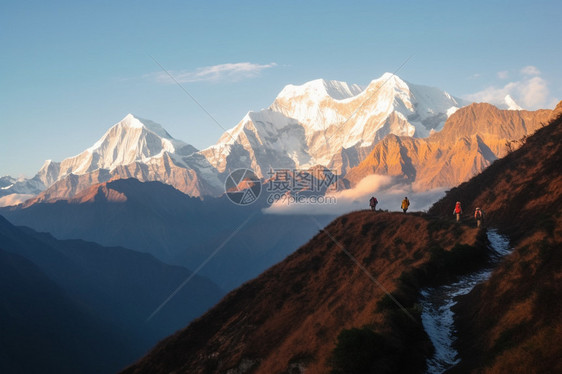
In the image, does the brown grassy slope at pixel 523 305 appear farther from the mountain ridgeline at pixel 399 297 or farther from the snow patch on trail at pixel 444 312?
the snow patch on trail at pixel 444 312

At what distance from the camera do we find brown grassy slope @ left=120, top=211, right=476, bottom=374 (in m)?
29.5

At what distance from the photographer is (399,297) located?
27.6 metres

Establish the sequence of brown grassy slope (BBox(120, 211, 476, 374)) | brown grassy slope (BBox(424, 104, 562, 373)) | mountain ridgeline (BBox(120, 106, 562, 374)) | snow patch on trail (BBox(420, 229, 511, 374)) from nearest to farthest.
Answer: brown grassy slope (BBox(424, 104, 562, 373))
mountain ridgeline (BBox(120, 106, 562, 374))
snow patch on trail (BBox(420, 229, 511, 374))
brown grassy slope (BBox(120, 211, 476, 374))

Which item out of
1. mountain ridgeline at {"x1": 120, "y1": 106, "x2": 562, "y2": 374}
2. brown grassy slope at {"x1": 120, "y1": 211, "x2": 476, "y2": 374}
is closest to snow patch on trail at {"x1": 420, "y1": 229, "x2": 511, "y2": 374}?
mountain ridgeline at {"x1": 120, "y1": 106, "x2": 562, "y2": 374}

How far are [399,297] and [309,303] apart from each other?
1671 cm

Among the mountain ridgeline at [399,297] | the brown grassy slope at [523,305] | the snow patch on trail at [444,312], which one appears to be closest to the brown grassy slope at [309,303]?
the mountain ridgeline at [399,297]

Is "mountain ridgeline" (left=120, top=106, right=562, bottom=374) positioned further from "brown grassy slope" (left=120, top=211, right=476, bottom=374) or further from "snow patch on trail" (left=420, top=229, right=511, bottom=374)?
"snow patch on trail" (left=420, top=229, right=511, bottom=374)

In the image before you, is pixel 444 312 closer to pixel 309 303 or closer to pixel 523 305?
pixel 523 305

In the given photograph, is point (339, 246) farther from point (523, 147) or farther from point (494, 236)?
point (523, 147)

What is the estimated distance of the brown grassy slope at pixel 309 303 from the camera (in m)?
29.5

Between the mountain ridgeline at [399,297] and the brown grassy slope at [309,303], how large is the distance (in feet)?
0.52

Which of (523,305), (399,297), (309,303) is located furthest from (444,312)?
(309,303)

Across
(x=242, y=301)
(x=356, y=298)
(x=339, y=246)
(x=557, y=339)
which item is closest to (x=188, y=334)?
(x=242, y=301)

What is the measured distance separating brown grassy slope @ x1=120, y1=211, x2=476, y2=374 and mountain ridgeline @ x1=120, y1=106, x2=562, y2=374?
159 mm
